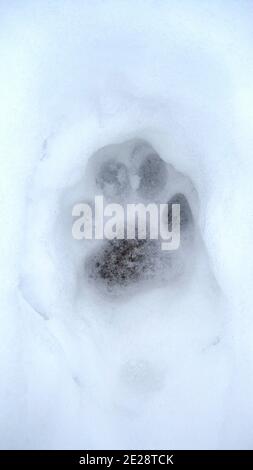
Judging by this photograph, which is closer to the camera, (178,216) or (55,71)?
(55,71)

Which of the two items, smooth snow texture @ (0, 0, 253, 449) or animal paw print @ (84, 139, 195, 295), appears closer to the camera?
smooth snow texture @ (0, 0, 253, 449)

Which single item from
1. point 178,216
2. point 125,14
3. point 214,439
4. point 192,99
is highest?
point 125,14

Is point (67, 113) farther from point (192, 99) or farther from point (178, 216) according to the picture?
point (178, 216)

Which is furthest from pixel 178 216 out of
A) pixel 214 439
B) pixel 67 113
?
pixel 214 439

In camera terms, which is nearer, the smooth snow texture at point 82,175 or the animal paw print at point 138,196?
the smooth snow texture at point 82,175

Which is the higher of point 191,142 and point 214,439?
point 191,142

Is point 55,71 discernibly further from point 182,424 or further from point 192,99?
point 182,424
